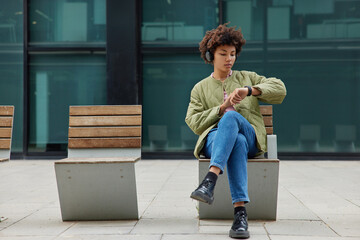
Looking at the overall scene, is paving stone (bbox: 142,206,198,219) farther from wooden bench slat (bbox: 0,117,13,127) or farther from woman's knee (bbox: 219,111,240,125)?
wooden bench slat (bbox: 0,117,13,127)

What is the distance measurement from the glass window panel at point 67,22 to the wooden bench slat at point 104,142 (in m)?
5.89

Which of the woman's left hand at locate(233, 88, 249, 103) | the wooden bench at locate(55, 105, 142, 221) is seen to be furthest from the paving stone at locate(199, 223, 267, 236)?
the woman's left hand at locate(233, 88, 249, 103)

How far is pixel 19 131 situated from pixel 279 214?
7.13 m

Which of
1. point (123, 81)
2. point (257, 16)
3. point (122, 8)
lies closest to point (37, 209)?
point (123, 81)

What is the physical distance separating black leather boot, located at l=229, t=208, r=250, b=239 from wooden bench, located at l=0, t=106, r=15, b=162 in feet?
6.73

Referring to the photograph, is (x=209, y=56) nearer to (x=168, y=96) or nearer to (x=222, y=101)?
(x=222, y=101)

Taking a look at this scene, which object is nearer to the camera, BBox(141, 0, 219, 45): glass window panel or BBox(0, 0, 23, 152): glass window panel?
BBox(141, 0, 219, 45): glass window panel

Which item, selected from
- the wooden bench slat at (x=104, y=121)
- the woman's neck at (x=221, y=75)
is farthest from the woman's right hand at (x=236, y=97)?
the wooden bench slat at (x=104, y=121)

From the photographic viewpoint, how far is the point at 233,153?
309 centimetres

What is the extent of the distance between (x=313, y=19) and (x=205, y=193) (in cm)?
729

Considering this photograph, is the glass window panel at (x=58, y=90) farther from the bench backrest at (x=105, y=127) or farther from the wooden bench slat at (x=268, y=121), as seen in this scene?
the wooden bench slat at (x=268, y=121)

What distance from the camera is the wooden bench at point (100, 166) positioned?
11.1 ft

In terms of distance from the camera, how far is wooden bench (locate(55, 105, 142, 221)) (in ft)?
11.1

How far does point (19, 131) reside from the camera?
9.34m
